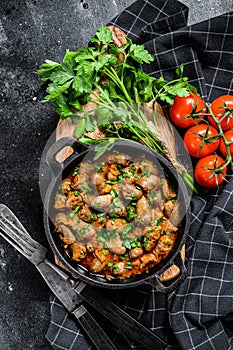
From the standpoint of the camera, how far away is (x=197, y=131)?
2.82 meters

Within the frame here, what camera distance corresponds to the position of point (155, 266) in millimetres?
2598

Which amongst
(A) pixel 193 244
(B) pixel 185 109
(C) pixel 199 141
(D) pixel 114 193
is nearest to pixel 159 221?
(D) pixel 114 193

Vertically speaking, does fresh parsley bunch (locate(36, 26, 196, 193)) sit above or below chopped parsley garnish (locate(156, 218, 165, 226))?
above

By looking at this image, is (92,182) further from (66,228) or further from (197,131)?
(197,131)

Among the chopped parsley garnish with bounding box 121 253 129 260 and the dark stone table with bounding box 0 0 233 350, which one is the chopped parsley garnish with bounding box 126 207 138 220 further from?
the dark stone table with bounding box 0 0 233 350

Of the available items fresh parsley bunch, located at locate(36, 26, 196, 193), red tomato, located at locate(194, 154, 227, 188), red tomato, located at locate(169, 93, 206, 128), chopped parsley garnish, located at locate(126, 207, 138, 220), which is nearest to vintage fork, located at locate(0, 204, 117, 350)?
chopped parsley garnish, located at locate(126, 207, 138, 220)

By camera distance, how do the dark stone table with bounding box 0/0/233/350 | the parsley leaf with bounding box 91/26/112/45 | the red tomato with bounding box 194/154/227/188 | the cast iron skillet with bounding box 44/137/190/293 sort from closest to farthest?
the cast iron skillet with bounding box 44/137/190/293 < the parsley leaf with bounding box 91/26/112/45 < the red tomato with bounding box 194/154/227/188 < the dark stone table with bounding box 0/0/233/350

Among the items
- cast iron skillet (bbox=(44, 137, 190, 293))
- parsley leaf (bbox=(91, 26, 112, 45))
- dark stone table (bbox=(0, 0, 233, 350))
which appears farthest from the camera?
dark stone table (bbox=(0, 0, 233, 350))

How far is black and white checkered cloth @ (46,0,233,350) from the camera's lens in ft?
9.25

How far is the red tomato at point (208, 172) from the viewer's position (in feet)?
9.16

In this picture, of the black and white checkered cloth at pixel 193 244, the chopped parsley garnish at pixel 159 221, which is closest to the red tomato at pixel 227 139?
the black and white checkered cloth at pixel 193 244

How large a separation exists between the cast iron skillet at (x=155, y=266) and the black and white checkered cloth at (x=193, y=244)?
0.89ft

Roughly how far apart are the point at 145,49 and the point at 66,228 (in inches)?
39.6

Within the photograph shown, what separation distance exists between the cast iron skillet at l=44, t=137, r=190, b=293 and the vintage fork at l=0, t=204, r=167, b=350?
0.75ft
